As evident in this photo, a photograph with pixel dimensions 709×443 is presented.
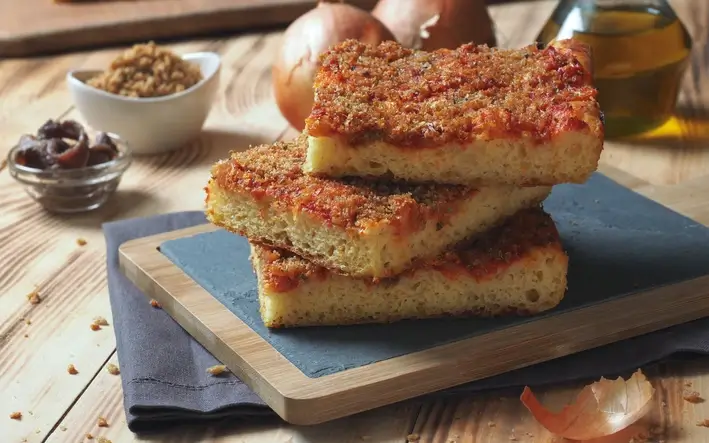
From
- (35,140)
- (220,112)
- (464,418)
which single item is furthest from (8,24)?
(464,418)

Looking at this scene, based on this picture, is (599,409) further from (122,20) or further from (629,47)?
(122,20)

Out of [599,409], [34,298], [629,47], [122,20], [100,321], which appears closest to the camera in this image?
[599,409]

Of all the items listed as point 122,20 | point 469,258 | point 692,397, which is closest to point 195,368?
point 469,258

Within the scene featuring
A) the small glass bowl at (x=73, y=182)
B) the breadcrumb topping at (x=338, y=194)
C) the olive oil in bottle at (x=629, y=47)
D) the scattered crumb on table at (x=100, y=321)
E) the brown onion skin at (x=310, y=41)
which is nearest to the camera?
the breadcrumb topping at (x=338, y=194)

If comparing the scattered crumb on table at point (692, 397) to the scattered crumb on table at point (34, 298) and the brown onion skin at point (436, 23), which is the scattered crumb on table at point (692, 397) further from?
the brown onion skin at point (436, 23)

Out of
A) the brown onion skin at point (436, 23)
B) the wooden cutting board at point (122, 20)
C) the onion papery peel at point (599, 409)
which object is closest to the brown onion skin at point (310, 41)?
the brown onion skin at point (436, 23)

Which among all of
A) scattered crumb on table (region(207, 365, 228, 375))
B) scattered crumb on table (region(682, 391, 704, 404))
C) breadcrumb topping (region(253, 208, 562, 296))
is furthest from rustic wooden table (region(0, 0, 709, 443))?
breadcrumb topping (region(253, 208, 562, 296))

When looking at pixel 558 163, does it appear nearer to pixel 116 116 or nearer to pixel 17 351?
pixel 17 351

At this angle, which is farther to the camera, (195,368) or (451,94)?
(451,94)
